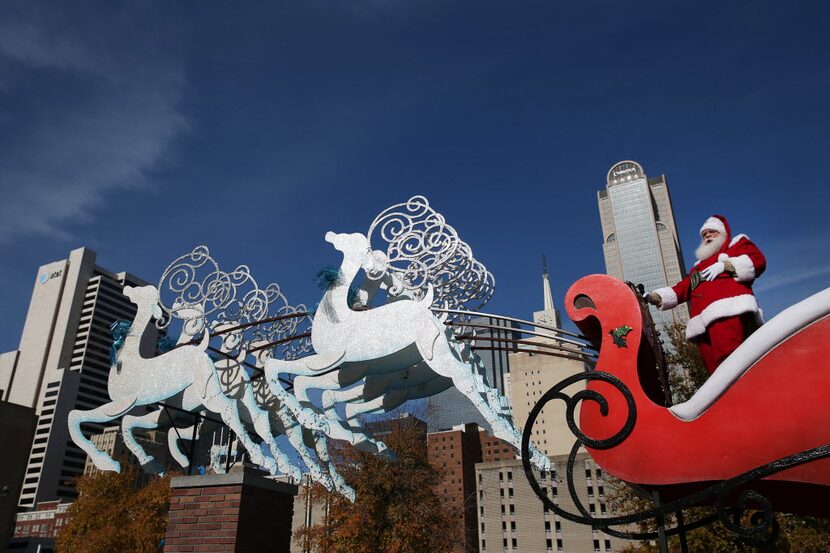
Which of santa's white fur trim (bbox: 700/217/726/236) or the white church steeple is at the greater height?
the white church steeple

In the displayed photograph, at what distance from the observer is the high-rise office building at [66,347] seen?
87.6 metres

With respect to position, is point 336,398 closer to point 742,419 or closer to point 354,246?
point 354,246

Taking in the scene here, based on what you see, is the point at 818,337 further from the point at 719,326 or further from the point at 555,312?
the point at 555,312

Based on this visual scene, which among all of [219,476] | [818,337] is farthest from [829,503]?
[219,476]

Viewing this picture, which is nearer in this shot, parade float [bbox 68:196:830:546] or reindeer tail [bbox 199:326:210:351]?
parade float [bbox 68:196:830:546]

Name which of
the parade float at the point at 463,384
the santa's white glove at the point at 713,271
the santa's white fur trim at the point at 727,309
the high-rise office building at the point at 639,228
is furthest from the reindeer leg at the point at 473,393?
the high-rise office building at the point at 639,228

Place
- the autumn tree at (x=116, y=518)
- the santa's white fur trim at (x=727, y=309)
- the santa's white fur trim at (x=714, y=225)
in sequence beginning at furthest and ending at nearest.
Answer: the autumn tree at (x=116, y=518) < the santa's white fur trim at (x=714, y=225) < the santa's white fur trim at (x=727, y=309)

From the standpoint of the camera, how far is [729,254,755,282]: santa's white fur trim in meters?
4.93

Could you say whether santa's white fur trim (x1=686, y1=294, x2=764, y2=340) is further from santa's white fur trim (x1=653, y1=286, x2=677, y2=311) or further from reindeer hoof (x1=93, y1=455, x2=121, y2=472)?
reindeer hoof (x1=93, y1=455, x2=121, y2=472)

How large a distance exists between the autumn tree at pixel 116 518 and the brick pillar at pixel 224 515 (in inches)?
677

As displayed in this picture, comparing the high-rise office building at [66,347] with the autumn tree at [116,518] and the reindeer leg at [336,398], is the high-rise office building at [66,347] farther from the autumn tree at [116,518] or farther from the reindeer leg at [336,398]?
the reindeer leg at [336,398]

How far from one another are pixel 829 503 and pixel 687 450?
37.9 inches

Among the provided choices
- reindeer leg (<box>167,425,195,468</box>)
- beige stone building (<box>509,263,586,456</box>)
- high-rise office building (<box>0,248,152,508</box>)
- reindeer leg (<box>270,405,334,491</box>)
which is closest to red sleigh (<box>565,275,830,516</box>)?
reindeer leg (<box>270,405,334,491</box>)

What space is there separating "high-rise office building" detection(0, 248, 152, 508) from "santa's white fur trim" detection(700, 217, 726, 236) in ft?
320
